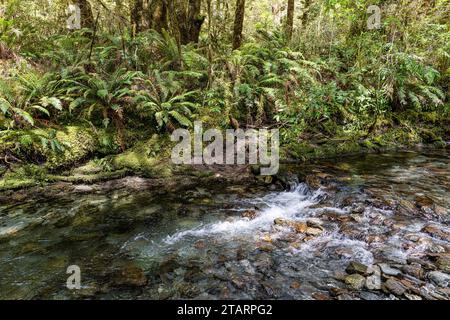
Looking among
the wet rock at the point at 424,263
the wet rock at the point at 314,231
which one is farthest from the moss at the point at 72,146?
the wet rock at the point at 424,263

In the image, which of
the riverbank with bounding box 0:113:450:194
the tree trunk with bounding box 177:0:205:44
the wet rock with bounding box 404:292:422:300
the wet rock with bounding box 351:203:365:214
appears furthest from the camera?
the tree trunk with bounding box 177:0:205:44

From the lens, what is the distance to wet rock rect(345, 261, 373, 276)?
3.77 m

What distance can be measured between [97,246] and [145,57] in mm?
6017

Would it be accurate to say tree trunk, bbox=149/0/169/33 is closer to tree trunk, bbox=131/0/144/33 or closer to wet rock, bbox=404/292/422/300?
tree trunk, bbox=131/0/144/33

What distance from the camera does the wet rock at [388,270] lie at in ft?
12.2

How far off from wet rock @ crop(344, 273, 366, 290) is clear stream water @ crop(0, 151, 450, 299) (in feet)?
0.36

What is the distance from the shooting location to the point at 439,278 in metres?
3.61

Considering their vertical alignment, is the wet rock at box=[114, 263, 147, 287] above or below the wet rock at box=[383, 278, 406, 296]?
below

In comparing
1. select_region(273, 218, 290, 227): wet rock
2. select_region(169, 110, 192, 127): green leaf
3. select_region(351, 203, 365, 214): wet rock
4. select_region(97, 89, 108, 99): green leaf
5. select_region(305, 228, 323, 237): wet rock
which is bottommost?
select_region(305, 228, 323, 237): wet rock

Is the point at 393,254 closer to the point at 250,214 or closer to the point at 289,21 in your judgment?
the point at 250,214

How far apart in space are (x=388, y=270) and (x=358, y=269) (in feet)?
1.07

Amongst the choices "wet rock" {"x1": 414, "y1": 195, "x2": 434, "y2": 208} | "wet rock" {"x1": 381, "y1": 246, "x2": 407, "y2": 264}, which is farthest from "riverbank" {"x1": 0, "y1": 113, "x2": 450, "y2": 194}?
"wet rock" {"x1": 381, "y1": 246, "x2": 407, "y2": 264}
